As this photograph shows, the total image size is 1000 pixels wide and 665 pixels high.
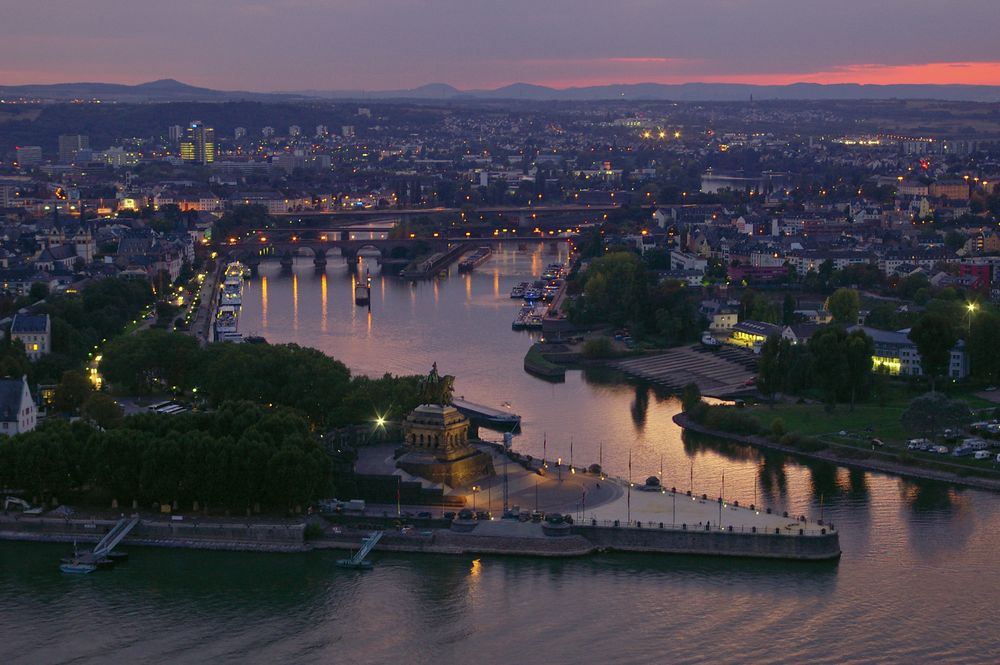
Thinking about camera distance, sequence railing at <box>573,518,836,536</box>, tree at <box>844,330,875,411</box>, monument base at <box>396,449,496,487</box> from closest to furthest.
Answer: railing at <box>573,518,836,536</box> → monument base at <box>396,449,496,487</box> → tree at <box>844,330,875,411</box>

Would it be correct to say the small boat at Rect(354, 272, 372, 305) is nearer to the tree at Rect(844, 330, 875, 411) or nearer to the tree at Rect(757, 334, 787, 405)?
the tree at Rect(757, 334, 787, 405)

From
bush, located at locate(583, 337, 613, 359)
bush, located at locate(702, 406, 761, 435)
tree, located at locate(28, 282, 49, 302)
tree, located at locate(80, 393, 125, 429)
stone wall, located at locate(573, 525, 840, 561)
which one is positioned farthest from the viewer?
tree, located at locate(28, 282, 49, 302)

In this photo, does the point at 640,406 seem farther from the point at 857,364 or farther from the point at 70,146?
the point at 70,146

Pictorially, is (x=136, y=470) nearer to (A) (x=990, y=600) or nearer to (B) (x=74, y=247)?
(A) (x=990, y=600)

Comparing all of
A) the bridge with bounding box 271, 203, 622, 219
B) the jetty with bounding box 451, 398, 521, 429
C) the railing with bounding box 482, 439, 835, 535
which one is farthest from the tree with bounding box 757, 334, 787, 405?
the bridge with bounding box 271, 203, 622, 219

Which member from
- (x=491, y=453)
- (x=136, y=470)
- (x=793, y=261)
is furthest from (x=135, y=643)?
(x=793, y=261)

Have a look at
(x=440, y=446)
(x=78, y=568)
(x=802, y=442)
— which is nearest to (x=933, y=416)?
(x=802, y=442)
